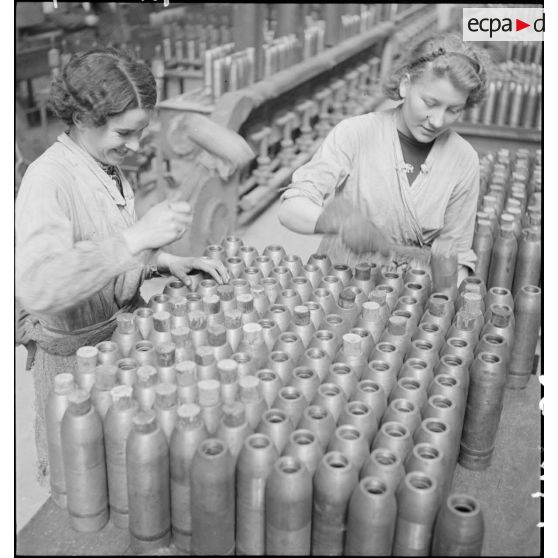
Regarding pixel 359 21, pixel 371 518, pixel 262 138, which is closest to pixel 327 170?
pixel 371 518

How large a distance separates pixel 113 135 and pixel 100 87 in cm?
14

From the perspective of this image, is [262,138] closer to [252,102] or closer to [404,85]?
[252,102]

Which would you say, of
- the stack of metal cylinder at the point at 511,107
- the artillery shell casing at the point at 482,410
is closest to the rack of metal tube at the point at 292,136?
the stack of metal cylinder at the point at 511,107

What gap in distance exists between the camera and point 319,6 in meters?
9.38

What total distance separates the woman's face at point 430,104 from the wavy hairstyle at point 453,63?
23 millimetres

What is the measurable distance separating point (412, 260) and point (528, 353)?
474 mm

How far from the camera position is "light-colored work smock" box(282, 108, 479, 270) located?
7.97 ft

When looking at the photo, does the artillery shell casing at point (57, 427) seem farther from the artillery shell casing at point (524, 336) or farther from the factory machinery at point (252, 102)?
the factory machinery at point (252, 102)

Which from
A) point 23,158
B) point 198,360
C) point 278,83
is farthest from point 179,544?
point 23,158

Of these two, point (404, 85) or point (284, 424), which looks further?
point (404, 85)

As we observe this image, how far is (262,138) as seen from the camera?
217 inches

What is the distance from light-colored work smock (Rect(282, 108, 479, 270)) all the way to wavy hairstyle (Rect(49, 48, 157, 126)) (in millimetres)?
753

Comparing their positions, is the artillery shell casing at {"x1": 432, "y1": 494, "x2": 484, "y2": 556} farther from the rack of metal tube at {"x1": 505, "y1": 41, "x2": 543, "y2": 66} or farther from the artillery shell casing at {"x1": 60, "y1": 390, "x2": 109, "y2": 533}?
the rack of metal tube at {"x1": 505, "y1": 41, "x2": 543, "y2": 66}

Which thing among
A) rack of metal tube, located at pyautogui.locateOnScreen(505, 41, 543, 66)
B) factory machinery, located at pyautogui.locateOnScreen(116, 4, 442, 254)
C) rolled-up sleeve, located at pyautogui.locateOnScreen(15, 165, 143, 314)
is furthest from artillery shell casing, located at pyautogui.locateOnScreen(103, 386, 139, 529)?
rack of metal tube, located at pyautogui.locateOnScreen(505, 41, 543, 66)
